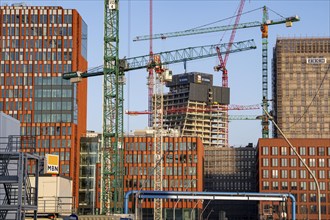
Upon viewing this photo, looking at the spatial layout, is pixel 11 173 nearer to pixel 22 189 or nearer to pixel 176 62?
pixel 22 189

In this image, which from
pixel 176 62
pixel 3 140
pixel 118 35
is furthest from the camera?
pixel 176 62

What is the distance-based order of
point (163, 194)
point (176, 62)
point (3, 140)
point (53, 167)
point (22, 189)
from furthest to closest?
point (176, 62) → point (163, 194) → point (53, 167) → point (3, 140) → point (22, 189)

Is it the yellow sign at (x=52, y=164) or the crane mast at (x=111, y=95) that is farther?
the crane mast at (x=111, y=95)

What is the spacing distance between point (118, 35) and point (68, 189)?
207 ft

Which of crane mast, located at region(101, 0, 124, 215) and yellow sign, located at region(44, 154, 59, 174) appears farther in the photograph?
crane mast, located at region(101, 0, 124, 215)

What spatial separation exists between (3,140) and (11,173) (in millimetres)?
3315

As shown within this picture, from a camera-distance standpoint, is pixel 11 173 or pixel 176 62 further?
pixel 176 62

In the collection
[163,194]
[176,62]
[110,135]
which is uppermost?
[176,62]

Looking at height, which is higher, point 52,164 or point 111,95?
point 111,95

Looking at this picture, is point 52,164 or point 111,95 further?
point 111,95

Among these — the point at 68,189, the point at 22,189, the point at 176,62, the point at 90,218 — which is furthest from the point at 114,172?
the point at 22,189

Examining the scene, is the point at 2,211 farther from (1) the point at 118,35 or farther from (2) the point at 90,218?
(1) the point at 118,35

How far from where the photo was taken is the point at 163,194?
15050 centimetres

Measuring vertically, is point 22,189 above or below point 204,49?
below
